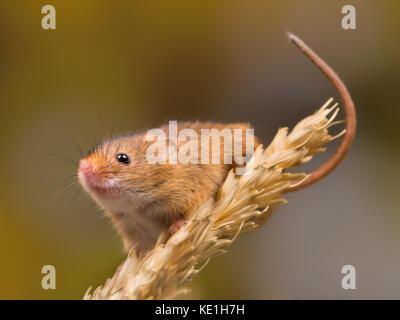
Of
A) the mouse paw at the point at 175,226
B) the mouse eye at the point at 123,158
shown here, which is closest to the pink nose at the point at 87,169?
the mouse eye at the point at 123,158

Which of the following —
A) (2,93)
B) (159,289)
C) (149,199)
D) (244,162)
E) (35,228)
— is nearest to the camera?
(159,289)

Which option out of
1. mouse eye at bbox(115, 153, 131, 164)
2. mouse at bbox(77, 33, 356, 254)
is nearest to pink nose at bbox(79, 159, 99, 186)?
mouse at bbox(77, 33, 356, 254)

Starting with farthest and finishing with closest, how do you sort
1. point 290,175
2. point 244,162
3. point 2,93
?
1. point 2,93
2. point 244,162
3. point 290,175

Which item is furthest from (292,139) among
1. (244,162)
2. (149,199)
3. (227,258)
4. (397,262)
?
(397,262)

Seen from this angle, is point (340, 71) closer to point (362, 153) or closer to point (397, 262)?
point (362, 153)

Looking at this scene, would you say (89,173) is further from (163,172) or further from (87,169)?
(163,172)

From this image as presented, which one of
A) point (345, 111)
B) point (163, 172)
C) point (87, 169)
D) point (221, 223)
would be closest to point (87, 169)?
point (87, 169)

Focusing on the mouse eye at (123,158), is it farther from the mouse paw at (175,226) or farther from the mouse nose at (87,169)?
the mouse paw at (175,226)
